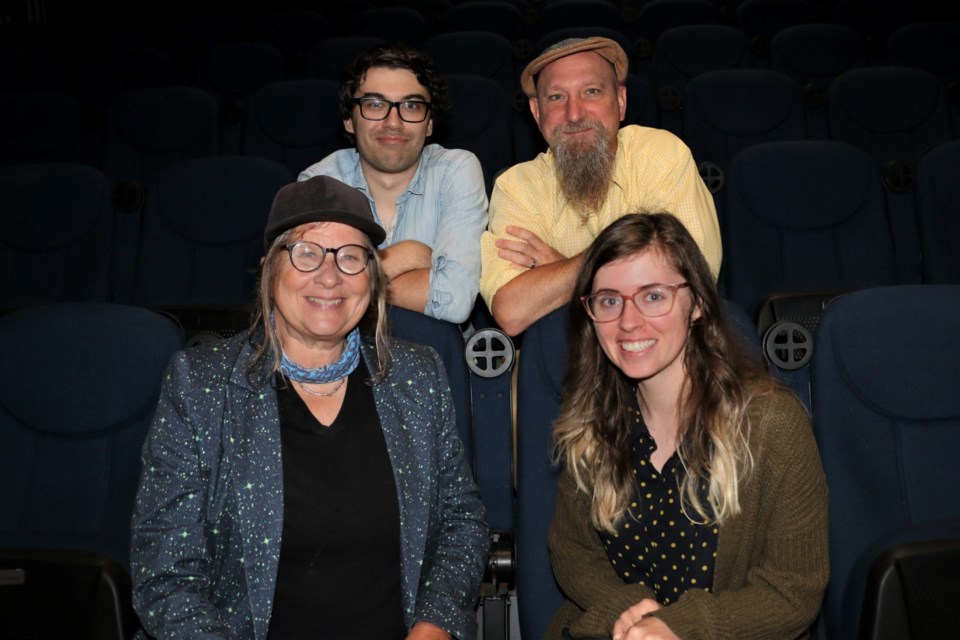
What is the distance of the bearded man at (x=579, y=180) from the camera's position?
1.95m

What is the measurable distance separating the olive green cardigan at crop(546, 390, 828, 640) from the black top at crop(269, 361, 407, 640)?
0.95ft

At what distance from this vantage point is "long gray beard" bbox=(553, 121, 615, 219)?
2006 millimetres

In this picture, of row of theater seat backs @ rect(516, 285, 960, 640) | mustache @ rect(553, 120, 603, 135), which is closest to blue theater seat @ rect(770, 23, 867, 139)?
mustache @ rect(553, 120, 603, 135)

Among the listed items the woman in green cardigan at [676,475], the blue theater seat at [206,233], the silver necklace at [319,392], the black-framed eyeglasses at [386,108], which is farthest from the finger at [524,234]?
the blue theater seat at [206,233]

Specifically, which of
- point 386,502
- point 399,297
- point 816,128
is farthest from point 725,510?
point 816,128

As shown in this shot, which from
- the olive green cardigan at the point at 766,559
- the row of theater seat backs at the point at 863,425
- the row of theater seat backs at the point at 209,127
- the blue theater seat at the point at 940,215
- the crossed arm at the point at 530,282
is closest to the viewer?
the olive green cardigan at the point at 766,559

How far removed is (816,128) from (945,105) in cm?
46

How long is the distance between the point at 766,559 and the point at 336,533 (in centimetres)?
61

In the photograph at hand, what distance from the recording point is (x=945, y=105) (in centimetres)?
344

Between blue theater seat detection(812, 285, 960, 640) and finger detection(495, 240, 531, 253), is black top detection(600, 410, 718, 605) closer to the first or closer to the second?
blue theater seat detection(812, 285, 960, 640)

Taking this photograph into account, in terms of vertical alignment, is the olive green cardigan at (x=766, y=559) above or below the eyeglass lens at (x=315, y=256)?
below

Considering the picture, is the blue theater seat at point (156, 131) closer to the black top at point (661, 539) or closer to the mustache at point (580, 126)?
the mustache at point (580, 126)

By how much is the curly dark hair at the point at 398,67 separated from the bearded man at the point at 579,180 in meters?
0.22

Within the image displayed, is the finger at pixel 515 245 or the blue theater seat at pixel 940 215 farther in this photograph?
the blue theater seat at pixel 940 215
